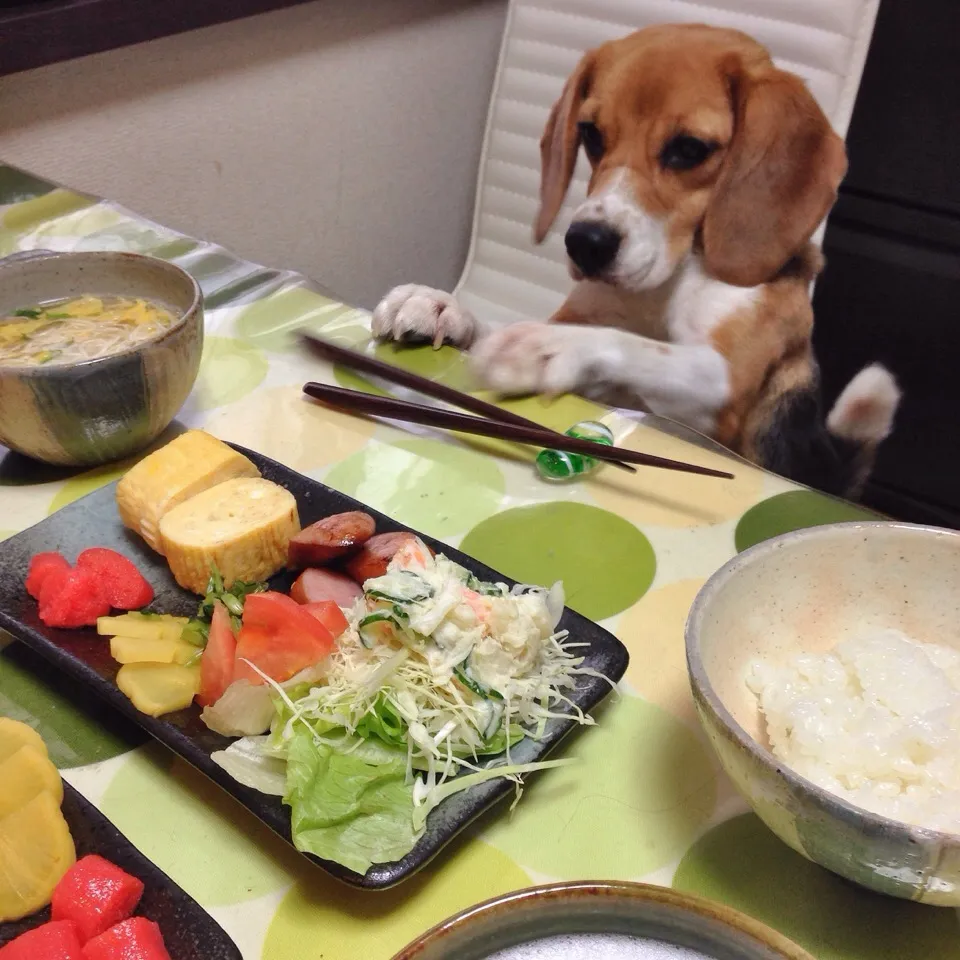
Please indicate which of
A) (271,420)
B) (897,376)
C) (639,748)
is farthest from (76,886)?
(897,376)

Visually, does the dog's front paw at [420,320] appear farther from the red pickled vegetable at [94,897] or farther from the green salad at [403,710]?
the red pickled vegetable at [94,897]

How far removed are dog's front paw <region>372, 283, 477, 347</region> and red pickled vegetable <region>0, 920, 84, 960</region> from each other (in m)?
0.86

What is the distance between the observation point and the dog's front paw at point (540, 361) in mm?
1086

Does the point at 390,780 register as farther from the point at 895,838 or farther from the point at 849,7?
the point at 849,7

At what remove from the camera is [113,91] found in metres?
1.71

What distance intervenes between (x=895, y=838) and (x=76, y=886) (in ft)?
1.42

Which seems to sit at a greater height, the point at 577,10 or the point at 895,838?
the point at 577,10

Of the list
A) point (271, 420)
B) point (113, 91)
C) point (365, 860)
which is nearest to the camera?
point (365, 860)

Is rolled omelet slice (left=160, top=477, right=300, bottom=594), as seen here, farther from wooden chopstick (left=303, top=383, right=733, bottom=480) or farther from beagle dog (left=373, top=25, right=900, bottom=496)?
beagle dog (left=373, top=25, right=900, bottom=496)

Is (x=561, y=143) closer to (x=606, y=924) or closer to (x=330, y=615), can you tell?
(x=330, y=615)

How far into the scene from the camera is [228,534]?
757 millimetres


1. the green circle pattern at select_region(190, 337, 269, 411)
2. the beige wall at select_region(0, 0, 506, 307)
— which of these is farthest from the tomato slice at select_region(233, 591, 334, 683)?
the beige wall at select_region(0, 0, 506, 307)

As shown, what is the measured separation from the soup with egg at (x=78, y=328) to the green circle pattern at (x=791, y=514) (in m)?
0.63

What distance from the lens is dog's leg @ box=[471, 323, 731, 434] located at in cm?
109
